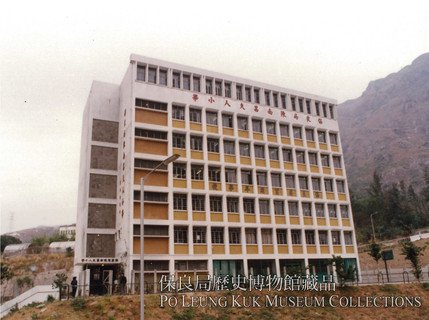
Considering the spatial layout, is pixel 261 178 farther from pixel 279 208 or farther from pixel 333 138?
pixel 333 138

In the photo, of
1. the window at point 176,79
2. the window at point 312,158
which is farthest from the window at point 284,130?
the window at point 176,79

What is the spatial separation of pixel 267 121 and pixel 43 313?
34.1 meters

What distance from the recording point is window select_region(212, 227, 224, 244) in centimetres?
4536

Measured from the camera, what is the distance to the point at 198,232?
44.6m

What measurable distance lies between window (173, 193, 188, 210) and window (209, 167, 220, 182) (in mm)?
4073

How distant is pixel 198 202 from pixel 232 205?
4269 mm

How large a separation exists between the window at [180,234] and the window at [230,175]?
7707 millimetres

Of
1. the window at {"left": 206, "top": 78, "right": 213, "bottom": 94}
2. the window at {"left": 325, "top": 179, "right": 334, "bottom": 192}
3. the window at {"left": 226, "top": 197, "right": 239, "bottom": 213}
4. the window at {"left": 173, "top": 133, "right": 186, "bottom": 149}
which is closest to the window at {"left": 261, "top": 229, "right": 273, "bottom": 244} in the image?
the window at {"left": 226, "top": 197, "right": 239, "bottom": 213}

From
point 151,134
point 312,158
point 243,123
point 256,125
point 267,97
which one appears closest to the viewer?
point 151,134

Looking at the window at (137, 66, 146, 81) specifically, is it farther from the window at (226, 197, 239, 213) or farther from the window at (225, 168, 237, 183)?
the window at (226, 197, 239, 213)

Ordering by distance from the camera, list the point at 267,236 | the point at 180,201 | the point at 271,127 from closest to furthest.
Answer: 1. the point at 180,201
2. the point at 267,236
3. the point at 271,127

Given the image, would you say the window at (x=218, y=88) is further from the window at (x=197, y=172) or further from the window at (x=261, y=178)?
the window at (x=261, y=178)

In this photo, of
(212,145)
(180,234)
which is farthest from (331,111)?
(180,234)

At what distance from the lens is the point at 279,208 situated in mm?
50844
